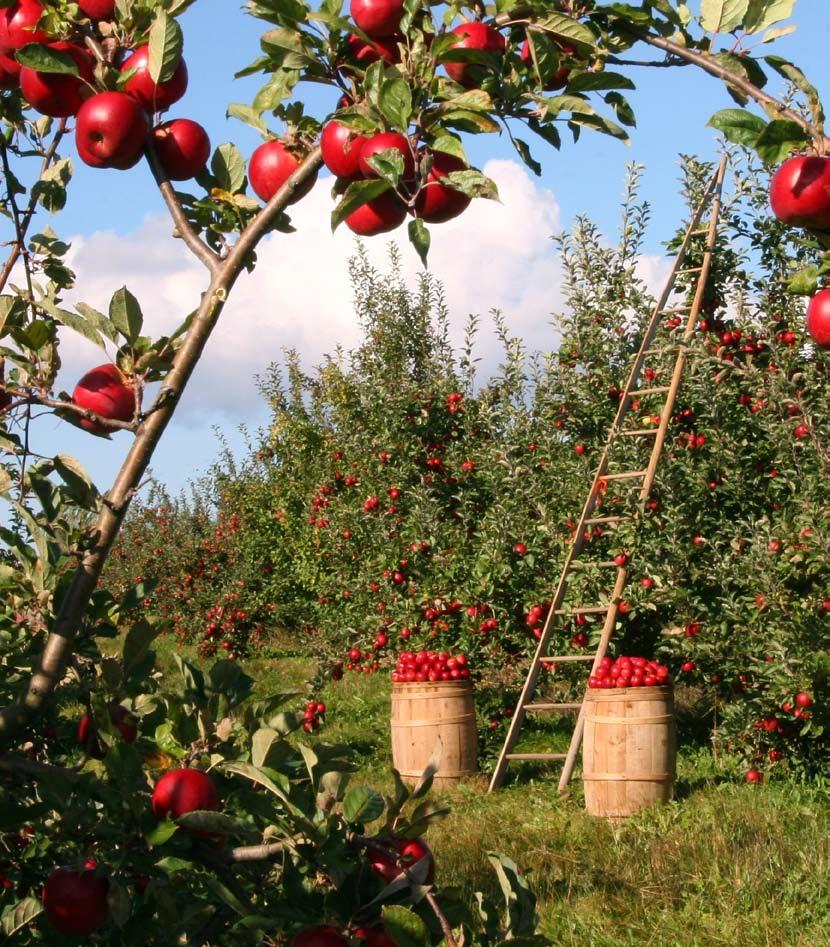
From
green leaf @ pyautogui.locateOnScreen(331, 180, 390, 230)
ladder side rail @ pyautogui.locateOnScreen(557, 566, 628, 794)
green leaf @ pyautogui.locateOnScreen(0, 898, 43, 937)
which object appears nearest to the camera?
green leaf @ pyautogui.locateOnScreen(331, 180, 390, 230)

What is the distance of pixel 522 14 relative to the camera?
1045 millimetres

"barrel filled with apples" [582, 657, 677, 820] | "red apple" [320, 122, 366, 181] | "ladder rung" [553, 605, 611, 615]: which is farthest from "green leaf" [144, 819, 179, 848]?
"ladder rung" [553, 605, 611, 615]

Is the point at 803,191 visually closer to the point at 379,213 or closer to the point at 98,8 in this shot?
the point at 379,213

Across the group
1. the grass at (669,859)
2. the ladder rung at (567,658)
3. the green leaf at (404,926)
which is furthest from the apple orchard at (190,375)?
the ladder rung at (567,658)

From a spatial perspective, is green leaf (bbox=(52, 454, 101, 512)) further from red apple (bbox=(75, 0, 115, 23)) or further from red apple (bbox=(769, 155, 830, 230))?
red apple (bbox=(769, 155, 830, 230))

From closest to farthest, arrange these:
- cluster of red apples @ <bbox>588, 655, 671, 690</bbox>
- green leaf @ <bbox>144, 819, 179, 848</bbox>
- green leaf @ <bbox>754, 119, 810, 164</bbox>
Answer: green leaf @ <bbox>754, 119, 810, 164</bbox> < green leaf @ <bbox>144, 819, 179, 848</bbox> < cluster of red apples @ <bbox>588, 655, 671, 690</bbox>

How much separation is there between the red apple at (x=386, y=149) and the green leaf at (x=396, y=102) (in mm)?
12

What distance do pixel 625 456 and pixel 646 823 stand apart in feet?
7.17

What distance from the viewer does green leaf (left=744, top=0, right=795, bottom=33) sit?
3.19 ft

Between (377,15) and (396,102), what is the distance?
0.43 ft

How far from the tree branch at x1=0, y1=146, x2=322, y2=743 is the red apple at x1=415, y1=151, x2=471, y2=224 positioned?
12cm

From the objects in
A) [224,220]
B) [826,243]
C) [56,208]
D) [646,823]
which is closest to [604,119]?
[826,243]

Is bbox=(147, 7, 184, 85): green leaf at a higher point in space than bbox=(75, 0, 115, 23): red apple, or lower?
lower

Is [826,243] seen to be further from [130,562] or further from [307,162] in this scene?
[130,562]
